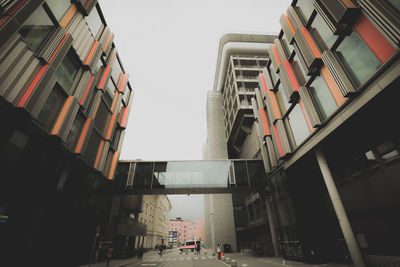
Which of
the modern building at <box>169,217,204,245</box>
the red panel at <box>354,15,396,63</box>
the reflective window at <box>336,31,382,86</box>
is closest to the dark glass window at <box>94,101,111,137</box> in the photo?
the reflective window at <box>336,31,382,86</box>

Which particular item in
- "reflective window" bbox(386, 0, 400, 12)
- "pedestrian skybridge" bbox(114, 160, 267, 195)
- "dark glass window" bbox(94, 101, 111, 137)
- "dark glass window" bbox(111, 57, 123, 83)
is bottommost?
"pedestrian skybridge" bbox(114, 160, 267, 195)

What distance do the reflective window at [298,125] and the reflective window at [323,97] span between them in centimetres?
208

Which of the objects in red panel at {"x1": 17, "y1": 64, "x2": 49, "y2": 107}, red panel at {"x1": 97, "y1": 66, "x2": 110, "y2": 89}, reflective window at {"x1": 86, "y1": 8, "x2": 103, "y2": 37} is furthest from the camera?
red panel at {"x1": 97, "y1": 66, "x2": 110, "y2": 89}

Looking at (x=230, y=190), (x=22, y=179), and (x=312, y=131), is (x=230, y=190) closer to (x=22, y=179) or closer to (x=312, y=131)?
(x=312, y=131)

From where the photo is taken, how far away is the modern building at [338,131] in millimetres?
9188

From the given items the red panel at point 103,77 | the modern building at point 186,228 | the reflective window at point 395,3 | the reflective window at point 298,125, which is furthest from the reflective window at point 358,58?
the modern building at point 186,228

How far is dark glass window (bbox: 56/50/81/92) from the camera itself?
14055mm

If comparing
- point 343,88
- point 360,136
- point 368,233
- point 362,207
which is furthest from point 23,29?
point 368,233

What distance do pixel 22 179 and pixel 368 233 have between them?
76.4 ft

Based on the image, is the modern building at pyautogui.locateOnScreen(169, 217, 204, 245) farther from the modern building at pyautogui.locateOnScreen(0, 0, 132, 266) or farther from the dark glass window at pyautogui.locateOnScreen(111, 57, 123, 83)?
the dark glass window at pyautogui.locateOnScreen(111, 57, 123, 83)

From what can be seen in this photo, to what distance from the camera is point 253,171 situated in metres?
25.0

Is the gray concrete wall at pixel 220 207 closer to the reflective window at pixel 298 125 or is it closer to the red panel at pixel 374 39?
the reflective window at pixel 298 125

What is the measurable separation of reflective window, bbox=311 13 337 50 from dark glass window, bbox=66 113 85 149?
21673 mm

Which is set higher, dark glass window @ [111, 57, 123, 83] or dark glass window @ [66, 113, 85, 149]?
dark glass window @ [111, 57, 123, 83]
